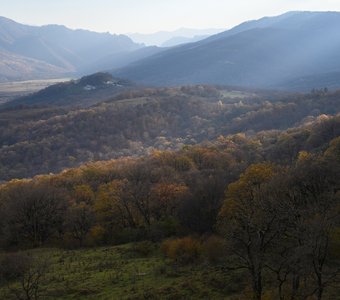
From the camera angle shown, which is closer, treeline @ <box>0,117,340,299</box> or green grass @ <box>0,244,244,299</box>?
treeline @ <box>0,117,340,299</box>

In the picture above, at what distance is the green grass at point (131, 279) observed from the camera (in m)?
30.5

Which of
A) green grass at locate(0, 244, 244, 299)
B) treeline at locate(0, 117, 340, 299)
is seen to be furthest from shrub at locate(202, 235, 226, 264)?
green grass at locate(0, 244, 244, 299)

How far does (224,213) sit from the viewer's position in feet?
142

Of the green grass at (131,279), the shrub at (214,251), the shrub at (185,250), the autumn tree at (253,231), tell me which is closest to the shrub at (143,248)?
the green grass at (131,279)

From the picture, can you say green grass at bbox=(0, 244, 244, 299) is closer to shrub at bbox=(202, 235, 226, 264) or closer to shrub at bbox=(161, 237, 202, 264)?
shrub at bbox=(161, 237, 202, 264)

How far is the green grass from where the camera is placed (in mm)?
30538

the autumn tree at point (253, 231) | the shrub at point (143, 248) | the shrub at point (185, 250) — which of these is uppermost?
the autumn tree at point (253, 231)

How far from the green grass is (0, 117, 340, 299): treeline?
209cm

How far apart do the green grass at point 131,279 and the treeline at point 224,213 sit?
2.09 meters

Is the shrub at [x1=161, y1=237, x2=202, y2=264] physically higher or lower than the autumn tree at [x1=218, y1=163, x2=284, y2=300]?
lower

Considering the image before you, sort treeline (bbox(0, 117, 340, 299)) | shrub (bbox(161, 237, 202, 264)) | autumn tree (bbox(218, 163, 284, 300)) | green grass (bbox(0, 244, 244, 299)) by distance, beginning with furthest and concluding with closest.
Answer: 1. shrub (bbox(161, 237, 202, 264))
2. green grass (bbox(0, 244, 244, 299))
3. treeline (bbox(0, 117, 340, 299))
4. autumn tree (bbox(218, 163, 284, 300))

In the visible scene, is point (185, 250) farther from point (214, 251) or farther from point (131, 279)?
point (131, 279)

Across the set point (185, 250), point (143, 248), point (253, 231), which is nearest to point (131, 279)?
point (185, 250)

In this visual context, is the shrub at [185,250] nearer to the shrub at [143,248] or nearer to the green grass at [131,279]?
the green grass at [131,279]
